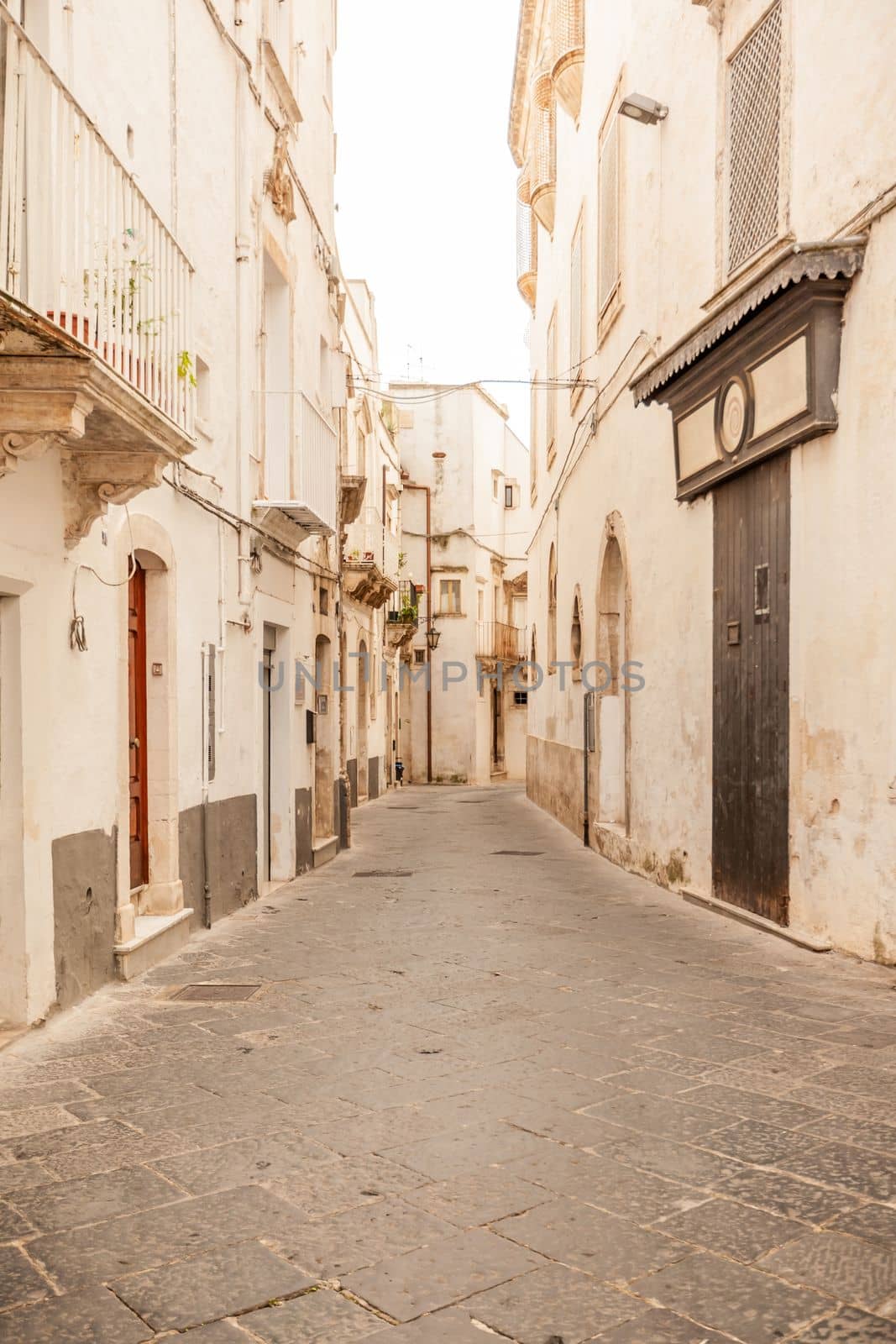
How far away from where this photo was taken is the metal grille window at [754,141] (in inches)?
317

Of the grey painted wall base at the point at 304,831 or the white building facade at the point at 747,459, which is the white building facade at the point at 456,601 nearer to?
the white building facade at the point at 747,459

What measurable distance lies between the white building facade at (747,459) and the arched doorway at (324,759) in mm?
3116

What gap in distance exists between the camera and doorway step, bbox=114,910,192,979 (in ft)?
21.6

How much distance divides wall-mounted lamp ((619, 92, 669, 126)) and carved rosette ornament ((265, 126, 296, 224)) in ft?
10.1

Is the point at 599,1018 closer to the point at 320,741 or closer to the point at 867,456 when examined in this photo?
the point at 867,456

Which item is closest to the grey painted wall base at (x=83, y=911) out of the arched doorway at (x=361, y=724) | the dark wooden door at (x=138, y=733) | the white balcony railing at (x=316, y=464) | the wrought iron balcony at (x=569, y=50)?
the dark wooden door at (x=138, y=733)

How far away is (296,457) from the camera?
422 inches

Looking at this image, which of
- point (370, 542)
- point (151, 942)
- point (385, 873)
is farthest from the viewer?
point (370, 542)

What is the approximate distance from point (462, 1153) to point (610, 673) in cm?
1014

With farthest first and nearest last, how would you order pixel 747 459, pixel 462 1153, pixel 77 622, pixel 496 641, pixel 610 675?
pixel 496 641 → pixel 610 675 → pixel 747 459 → pixel 77 622 → pixel 462 1153

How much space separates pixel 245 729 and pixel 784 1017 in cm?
552

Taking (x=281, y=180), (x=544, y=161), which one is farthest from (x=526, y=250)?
(x=281, y=180)

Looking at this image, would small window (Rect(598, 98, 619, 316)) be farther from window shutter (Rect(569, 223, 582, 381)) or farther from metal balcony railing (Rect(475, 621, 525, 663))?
metal balcony railing (Rect(475, 621, 525, 663))

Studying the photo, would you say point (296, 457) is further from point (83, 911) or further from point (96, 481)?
point (83, 911)
